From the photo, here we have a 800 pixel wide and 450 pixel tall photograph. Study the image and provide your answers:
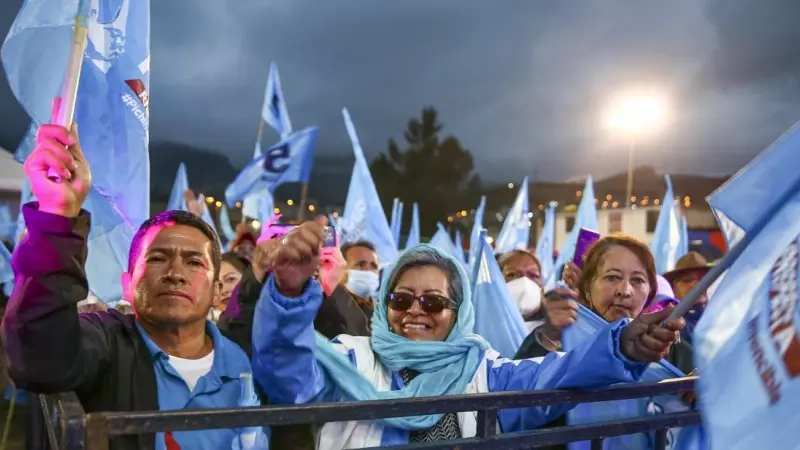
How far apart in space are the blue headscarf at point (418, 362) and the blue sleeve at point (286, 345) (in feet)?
0.30

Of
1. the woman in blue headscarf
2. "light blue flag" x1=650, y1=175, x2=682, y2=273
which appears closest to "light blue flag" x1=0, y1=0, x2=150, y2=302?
the woman in blue headscarf

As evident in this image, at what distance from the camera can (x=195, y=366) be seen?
203cm

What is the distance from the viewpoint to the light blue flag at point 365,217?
339 inches

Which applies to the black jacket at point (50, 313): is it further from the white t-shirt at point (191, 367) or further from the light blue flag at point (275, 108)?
the light blue flag at point (275, 108)

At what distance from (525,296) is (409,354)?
10.8 feet

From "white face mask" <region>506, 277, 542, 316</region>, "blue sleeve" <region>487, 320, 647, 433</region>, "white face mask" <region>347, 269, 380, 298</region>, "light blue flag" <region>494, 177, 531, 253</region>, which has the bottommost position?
"blue sleeve" <region>487, 320, 647, 433</region>

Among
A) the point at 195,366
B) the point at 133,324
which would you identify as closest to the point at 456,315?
the point at 195,366

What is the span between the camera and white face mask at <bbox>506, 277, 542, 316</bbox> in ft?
17.3

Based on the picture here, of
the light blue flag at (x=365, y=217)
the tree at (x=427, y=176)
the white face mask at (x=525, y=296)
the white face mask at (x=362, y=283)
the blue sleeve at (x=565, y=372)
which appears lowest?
the blue sleeve at (x=565, y=372)

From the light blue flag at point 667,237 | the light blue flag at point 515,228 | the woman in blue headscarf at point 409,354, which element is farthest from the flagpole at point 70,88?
the light blue flag at point 515,228

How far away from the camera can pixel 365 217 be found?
877 cm

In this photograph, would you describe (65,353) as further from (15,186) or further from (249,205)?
(15,186)

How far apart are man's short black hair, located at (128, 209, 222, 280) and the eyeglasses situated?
0.64 m

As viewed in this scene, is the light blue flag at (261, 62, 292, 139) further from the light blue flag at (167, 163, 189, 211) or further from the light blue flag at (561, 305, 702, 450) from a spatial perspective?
the light blue flag at (561, 305, 702, 450)
